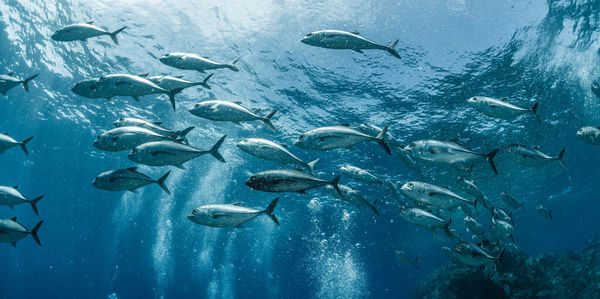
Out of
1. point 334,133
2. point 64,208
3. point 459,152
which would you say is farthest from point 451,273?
point 64,208

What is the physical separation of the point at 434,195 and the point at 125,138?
4.88m

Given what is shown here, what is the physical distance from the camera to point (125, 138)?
421 cm

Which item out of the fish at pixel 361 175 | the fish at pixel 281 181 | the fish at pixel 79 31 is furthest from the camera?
the fish at pixel 361 175

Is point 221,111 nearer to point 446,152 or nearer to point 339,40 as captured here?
point 339,40

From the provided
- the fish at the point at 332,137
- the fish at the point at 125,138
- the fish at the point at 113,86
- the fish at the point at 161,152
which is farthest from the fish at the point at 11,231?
the fish at the point at 332,137

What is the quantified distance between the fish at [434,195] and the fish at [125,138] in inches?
158

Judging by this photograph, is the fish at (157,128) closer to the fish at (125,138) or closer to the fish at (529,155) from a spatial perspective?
the fish at (125,138)

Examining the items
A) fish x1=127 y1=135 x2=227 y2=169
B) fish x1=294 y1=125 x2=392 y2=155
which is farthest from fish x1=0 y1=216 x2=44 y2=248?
fish x1=294 y1=125 x2=392 y2=155

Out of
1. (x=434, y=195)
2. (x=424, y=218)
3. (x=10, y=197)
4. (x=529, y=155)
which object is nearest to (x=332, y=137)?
(x=434, y=195)

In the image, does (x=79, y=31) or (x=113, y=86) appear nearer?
(x=113, y=86)

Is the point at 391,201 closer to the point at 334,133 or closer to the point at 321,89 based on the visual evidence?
the point at 321,89

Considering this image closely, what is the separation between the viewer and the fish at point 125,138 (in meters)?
4.19

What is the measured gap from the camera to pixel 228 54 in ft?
39.5

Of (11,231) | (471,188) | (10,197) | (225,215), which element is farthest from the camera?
(471,188)
